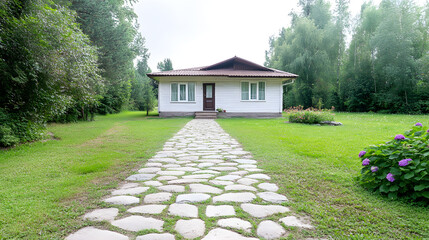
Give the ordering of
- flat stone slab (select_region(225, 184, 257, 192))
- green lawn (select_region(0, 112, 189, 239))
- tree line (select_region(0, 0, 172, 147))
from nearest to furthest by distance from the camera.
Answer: green lawn (select_region(0, 112, 189, 239)), flat stone slab (select_region(225, 184, 257, 192)), tree line (select_region(0, 0, 172, 147))

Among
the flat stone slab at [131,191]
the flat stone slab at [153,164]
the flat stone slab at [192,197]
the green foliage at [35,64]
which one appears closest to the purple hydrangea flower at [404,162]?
the flat stone slab at [192,197]

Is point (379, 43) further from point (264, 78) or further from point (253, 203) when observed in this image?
point (253, 203)

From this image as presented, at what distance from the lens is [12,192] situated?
105 inches

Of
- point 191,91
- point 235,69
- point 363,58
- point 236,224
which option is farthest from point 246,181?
point 363,58

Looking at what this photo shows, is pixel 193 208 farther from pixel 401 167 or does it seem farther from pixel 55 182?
pixel 401 167

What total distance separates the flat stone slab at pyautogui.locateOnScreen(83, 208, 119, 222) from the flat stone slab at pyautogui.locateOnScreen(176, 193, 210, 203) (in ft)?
1.93

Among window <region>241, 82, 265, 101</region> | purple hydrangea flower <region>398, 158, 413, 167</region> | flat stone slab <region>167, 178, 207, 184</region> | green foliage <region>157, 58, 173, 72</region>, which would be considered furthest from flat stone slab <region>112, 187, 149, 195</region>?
green foliage <region>157, 58, 173, 72</region>

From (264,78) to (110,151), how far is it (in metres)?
12.9

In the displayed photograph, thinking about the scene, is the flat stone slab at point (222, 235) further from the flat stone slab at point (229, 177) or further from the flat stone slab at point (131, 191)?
the flat stone slab at point (229, 177)

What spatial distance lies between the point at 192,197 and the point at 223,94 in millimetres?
14405

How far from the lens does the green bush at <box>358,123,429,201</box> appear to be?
2209 mm

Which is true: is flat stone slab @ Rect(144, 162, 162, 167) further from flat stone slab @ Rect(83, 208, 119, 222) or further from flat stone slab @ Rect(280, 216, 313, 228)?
flat stone slab @ Rect(280, 216, 313, 228)

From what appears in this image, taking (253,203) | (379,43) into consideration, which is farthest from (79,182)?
(379,43)

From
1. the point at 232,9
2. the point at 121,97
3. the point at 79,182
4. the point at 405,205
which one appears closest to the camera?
the point at 405,205
